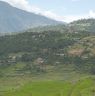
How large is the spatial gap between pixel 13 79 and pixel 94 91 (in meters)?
54.3

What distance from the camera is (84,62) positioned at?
19575 centimetres

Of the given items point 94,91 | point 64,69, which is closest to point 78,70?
point 64,69

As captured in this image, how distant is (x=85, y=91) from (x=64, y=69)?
67041mm

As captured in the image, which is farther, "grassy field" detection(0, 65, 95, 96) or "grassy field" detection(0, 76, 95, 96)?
"grassy field" detection(0, 65, 95, 96)

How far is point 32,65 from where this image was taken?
7736 inches

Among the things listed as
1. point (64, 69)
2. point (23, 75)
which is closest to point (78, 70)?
point (64, 69)

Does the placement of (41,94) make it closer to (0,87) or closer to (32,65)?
(0,87)

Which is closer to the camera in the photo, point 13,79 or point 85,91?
point 85,91

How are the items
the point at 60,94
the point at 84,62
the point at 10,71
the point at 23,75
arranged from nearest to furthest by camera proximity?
the point at 60,94
the point at 23,75
the point at 10,71
the point at 84,62

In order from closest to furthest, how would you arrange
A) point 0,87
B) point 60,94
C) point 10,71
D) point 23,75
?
point 60,94 → point 0,87 → point 23,75 → point 10,71

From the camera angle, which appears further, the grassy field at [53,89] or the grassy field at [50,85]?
the grassy field at [50,85]

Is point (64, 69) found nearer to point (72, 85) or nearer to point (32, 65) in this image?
point (32, 65)

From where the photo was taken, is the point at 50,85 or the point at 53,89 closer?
the point at 53,89

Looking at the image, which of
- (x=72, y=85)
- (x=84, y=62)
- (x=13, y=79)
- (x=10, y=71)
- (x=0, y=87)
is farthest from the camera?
(x=84, y=62)
